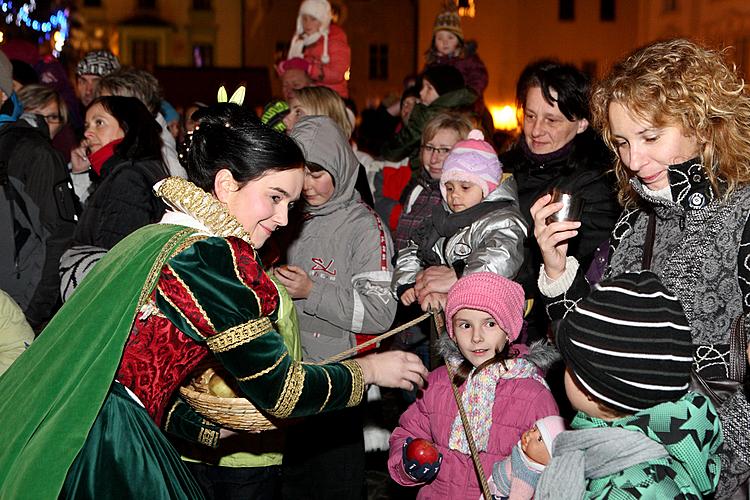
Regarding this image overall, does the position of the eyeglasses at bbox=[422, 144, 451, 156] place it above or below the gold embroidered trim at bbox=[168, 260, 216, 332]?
above

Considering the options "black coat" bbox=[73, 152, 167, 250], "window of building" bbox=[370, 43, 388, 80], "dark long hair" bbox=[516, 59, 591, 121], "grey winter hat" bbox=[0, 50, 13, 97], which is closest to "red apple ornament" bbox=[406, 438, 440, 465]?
"dark long hair" bbox=[516, 59, 591, 121]

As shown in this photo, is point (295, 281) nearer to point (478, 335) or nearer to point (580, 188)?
point (478, 335)

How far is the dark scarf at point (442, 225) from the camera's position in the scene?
4594mm

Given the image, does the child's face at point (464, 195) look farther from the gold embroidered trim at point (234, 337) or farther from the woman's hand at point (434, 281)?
the gold embroidered trim at point (234, 337)

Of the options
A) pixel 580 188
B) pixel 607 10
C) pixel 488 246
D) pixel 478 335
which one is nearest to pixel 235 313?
pixel 478 335

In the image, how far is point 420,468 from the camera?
3.68m

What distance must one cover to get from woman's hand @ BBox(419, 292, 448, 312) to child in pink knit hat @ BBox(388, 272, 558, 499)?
8.5 inches

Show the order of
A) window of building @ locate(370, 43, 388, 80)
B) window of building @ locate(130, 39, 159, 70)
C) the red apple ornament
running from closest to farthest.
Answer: the red apple ornament < window of building @ locate(370, 43, 388, 80) < window of building @ locate(130, 39, 159, 70)

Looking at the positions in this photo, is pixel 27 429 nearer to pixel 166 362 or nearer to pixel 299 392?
pixel 166 362

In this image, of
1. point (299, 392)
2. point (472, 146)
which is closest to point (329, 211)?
point (472, 146)

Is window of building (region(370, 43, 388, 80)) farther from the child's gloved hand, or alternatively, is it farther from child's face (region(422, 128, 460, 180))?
the child's gloved hand

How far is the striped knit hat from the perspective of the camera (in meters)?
2.50

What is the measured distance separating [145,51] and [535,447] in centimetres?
5220

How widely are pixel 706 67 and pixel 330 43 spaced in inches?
278
